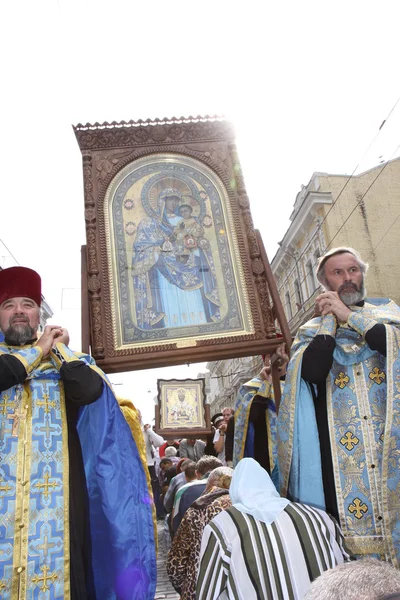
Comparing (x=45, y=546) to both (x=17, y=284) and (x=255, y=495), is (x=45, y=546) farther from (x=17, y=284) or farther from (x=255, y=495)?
(x=17, y=284)

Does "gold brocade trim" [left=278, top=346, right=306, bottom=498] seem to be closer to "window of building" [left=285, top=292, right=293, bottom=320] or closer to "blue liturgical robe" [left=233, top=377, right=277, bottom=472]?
"blue liturgical robe" [left=233, top=377, right=277, bottom=472]

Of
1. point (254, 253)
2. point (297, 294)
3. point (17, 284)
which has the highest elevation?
point (297, 294)

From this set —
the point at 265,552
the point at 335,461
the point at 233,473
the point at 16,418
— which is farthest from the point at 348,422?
the point at 16,418

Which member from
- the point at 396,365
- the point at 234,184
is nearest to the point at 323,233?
the point at 234,184

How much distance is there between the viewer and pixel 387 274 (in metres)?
21.8

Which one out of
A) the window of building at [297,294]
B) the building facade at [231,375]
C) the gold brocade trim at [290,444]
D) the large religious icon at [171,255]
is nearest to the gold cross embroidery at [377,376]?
the gold brocade trim at [290,444]

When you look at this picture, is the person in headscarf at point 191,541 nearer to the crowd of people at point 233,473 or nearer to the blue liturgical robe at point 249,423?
the blue liturgical robe at point 249,423

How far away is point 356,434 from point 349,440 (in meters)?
0.05

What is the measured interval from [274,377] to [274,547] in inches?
78.2

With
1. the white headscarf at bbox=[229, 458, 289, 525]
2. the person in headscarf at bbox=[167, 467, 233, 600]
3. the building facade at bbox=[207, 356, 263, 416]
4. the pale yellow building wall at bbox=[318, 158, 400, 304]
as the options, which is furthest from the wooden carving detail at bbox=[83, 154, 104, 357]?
the building facade at bbox=[207, 356, 263, 416]

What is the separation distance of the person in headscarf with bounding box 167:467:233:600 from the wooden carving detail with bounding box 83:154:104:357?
1.34 m

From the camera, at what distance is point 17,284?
3141 millimetres

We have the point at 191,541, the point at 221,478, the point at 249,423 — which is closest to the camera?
the point at 191,541

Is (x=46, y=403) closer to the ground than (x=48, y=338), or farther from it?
closer to the ground
